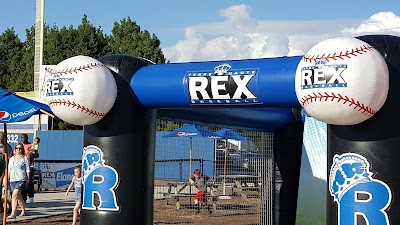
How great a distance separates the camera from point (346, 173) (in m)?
5.61

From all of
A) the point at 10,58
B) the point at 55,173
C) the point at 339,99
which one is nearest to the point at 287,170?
the point at 339,99

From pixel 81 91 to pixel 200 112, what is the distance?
1955 millimetres

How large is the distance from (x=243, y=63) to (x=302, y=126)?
333 centimetres

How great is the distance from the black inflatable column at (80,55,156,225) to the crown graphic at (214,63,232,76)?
0.99 metres

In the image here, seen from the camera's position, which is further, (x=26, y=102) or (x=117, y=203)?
(x=26, y=102)

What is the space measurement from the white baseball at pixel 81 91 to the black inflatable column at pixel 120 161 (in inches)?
5.8

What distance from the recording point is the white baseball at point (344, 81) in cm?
527

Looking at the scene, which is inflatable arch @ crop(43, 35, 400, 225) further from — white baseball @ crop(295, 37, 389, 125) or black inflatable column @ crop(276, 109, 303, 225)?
black inflatable column @ crop(276, 109, 303, 225)

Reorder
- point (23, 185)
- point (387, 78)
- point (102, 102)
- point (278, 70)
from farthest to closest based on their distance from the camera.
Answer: point (23, 185)
point (102, 102)
point (278, 70)
point (387, 78)

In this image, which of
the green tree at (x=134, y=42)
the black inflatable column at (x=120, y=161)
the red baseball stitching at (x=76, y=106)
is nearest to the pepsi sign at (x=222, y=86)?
the black inflatable column at (x=120, y=161)

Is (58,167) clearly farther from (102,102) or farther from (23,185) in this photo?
(102,102)

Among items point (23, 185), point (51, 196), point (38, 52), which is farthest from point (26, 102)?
point (38, 52)

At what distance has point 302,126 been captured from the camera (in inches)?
370

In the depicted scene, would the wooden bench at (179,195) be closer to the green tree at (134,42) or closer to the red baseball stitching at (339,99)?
the red baseball stitching at (339,99)
